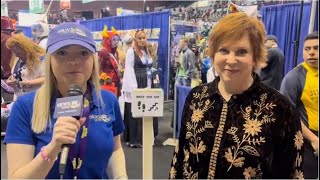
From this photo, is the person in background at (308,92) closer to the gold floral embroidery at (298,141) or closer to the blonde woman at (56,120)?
the gold floral embroidery at (298,141)

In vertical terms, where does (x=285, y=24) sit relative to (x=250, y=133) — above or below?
above

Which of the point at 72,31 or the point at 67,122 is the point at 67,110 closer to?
the point at 67,122

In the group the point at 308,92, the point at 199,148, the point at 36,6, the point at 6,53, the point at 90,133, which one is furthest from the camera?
the point at 36,6

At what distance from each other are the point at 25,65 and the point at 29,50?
0.17 m

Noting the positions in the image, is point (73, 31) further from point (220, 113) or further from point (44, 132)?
point (220, 113)

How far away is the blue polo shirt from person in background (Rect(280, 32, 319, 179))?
1192 millimetres

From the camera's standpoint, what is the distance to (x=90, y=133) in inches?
36.6

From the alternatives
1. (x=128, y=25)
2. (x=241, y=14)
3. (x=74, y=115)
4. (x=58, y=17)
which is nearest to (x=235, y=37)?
(x=241, y=14)

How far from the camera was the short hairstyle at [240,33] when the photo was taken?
0.97m

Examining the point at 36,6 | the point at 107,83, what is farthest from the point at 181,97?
the point at 36,6

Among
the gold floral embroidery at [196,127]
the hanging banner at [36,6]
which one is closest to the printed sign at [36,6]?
the hanging banner at [36,6]

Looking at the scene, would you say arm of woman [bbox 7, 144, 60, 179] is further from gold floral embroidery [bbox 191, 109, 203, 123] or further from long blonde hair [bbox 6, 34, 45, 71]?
long blonde hair [bbox 6, 34, 45, 71]

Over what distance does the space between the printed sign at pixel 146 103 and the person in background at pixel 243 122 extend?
366 millimetres

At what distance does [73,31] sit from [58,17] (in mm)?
9204
